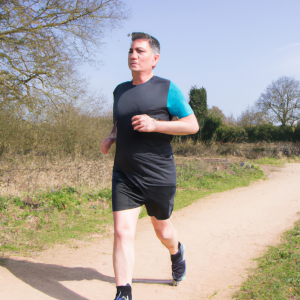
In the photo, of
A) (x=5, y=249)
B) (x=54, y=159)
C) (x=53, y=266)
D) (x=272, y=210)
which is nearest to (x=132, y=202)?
(x=53, y=266)

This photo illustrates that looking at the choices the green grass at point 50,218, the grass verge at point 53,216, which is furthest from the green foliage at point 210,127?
the green grass at point 50,218

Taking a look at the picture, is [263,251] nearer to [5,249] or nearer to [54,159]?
[5,249]

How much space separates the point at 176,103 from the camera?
2.63m

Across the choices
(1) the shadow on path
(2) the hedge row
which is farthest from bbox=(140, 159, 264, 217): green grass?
(2) the hedge row

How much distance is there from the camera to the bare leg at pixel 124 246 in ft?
7.91

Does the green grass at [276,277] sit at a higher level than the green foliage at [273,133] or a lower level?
lower

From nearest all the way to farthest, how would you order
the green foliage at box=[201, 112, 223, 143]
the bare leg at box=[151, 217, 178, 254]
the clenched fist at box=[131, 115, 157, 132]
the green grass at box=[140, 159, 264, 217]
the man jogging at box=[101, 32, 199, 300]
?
the clenched fist at box=[131, 115, 157, 132]
the man jogging at box=[101, 32, 199, 300]
the bare leg at box=[151, 217, 178, 254]
the green grass at box=[140, 159, 264, 217]
the green foliage at box=[201, 112, 223, 143]

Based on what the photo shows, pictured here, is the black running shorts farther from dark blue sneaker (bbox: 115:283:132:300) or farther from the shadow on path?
the shadow on path

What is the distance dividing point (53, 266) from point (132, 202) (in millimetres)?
1926

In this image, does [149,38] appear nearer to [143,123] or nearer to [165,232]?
[143,123]

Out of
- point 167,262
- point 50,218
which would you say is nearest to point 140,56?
point 167,262

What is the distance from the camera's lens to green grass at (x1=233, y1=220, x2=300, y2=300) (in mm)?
2963

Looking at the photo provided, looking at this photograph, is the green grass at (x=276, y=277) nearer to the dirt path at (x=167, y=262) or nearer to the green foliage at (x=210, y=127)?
the dirt path at (x=167, y=262)

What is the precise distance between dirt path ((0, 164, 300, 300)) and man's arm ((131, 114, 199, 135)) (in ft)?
5.47
